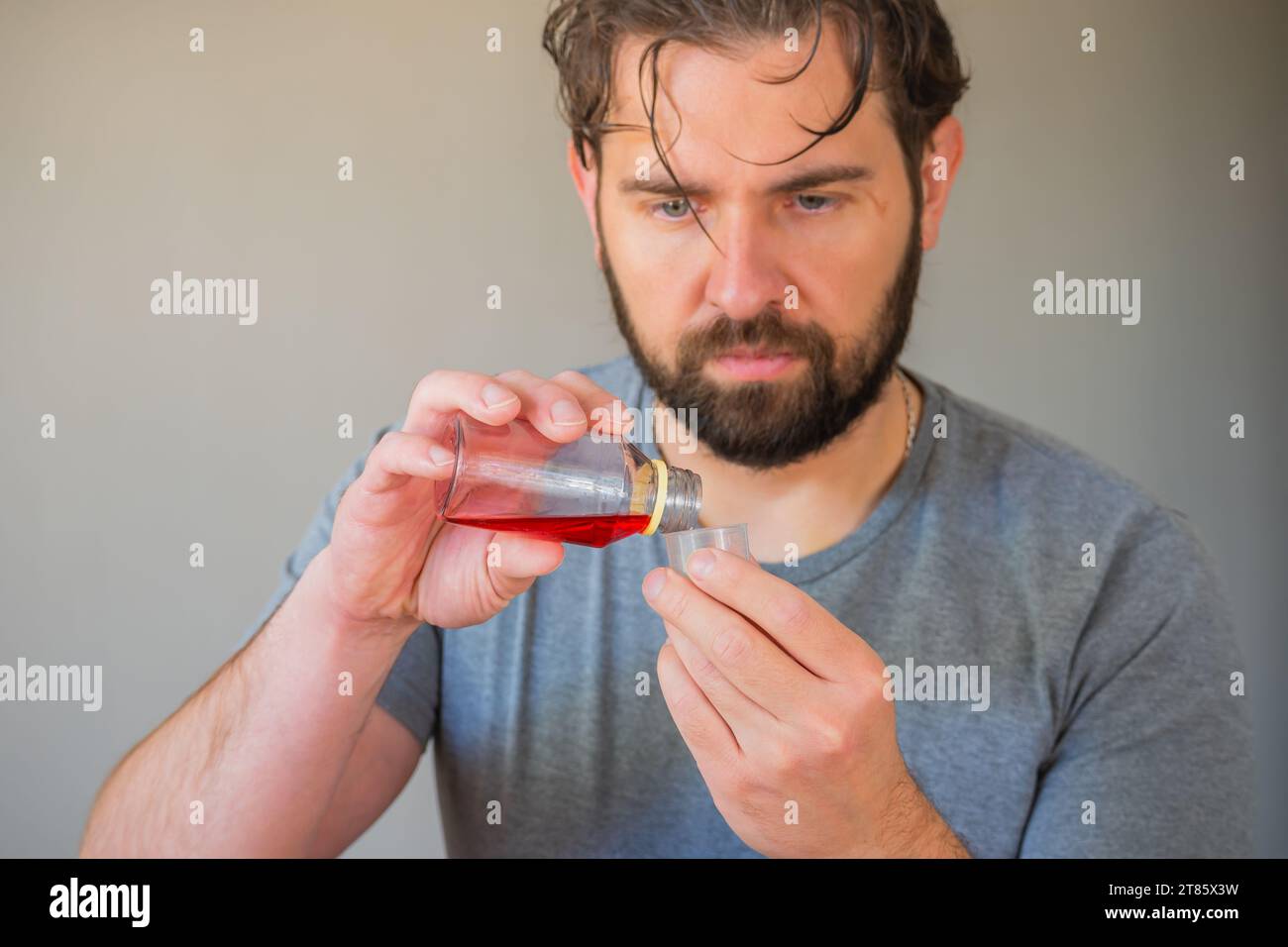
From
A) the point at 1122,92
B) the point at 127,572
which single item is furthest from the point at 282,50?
the point at 1122,92

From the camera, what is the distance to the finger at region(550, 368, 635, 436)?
872 millimetres

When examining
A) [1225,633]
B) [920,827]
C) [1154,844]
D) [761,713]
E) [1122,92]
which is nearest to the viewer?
[761,713]

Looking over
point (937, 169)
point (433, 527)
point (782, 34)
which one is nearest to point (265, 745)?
point (433, 527)

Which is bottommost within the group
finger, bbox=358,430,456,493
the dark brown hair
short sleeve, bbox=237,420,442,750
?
short sleeve, bbox=237,420,442,750

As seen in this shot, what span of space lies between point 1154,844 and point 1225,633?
10.2 inches

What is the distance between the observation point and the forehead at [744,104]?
1.11 meters

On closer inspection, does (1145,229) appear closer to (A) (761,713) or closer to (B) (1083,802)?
(B) (1083,802)

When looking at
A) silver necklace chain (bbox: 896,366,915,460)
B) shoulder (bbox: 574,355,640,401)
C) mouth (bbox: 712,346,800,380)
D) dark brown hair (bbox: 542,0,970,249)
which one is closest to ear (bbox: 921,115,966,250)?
dark brown hair (bbox: 542,0,970,249)

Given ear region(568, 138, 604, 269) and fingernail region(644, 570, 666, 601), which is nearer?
fingernail region(644, 570, 666, 601)

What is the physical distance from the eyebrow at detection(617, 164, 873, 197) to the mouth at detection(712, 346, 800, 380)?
6.4 inches

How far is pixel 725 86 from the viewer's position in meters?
1.12

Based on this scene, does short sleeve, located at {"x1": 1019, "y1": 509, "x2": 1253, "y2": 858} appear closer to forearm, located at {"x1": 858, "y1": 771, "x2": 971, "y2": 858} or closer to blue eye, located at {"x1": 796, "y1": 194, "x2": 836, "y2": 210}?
forearm, located at {"x1": 858, "y1": 771, "x2": 971, "y2": 858}

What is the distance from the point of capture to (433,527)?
99cm

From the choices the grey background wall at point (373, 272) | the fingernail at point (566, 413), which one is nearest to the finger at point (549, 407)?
the fingernail at point (566, 413)
